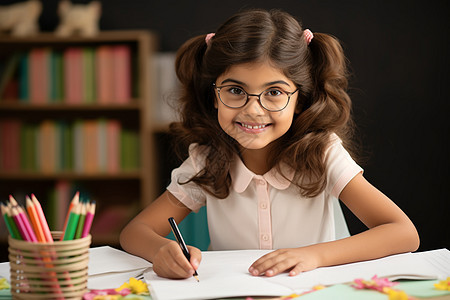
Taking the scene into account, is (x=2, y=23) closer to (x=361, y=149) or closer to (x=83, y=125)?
(x=83, y=125)

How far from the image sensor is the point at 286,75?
3.78 feet

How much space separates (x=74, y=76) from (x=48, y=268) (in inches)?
97.0

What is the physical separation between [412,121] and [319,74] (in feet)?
6.38

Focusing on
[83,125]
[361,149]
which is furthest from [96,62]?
[361,149]

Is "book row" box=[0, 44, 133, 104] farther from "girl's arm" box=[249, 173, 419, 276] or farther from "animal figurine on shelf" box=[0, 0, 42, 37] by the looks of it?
"girl's arm" box=[249, 173, 419, 276]

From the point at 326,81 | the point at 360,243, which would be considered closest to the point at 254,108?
the point at 326,81

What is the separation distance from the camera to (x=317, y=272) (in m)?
0.91

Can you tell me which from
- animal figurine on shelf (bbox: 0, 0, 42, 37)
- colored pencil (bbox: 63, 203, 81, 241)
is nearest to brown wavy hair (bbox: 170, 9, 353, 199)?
colored pencil (bbox: 63, 203, 81, 241)

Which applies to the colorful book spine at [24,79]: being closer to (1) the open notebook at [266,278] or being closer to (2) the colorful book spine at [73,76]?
(2) the colorful book spine at [73,76]

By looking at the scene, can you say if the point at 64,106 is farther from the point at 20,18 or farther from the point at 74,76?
the point at 20,18

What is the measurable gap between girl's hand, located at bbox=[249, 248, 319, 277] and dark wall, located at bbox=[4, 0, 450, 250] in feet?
6.99

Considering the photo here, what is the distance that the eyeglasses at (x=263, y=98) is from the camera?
3.71 ft

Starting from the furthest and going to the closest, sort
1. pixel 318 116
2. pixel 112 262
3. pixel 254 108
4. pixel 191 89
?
pixel 191 89 → pixel 318 116 → pixel 254 108 → pixel 112 262

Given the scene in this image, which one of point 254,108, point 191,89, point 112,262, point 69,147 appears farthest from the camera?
point 69,147
